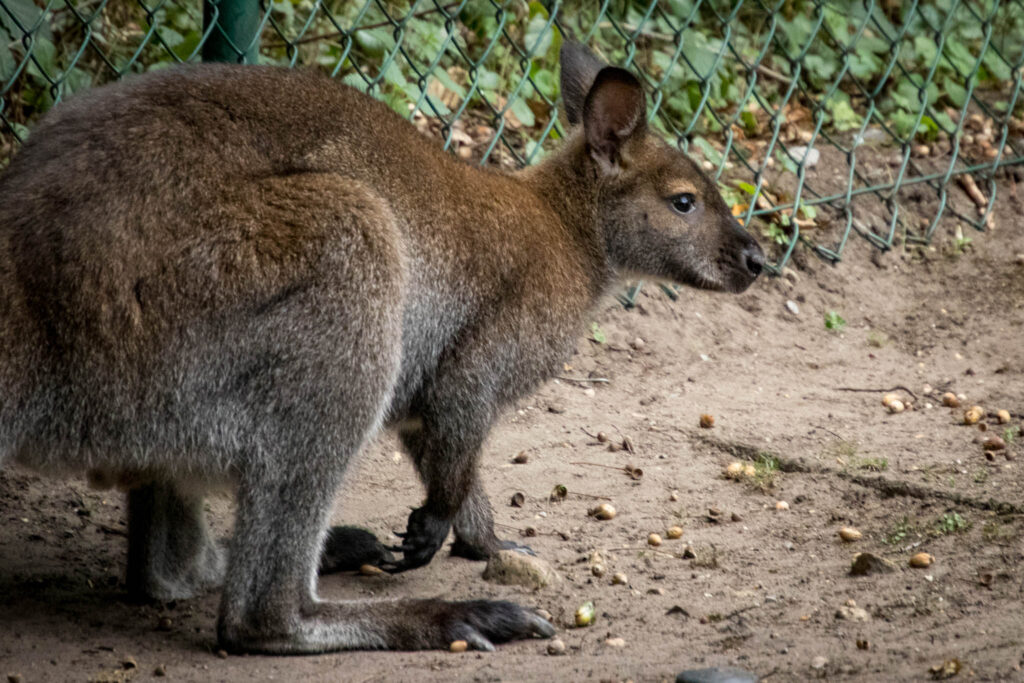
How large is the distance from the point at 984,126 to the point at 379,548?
527 centimetres

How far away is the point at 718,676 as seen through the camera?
2.81 m

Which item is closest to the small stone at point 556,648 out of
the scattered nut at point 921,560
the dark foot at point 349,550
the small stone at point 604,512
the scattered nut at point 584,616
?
the scattered nut at point 584,616

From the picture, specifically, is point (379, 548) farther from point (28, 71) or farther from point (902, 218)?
point (902, 218)

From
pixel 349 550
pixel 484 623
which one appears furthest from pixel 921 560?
pixel 349 550

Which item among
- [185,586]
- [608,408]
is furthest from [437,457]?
[608,408]

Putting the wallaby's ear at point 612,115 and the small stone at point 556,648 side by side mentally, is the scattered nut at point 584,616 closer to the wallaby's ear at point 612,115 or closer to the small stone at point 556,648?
the small stone at point 556,648

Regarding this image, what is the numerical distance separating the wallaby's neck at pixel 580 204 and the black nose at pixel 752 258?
1.64 feet

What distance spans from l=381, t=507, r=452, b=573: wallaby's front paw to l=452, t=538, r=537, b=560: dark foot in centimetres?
28

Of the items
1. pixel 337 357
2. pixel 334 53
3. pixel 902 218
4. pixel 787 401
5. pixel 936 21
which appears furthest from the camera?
pixel 936 21

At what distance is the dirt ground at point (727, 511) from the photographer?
3.11 metres

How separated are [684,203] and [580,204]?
1.21ft

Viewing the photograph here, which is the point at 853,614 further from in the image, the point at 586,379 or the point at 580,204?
the point at 586,379

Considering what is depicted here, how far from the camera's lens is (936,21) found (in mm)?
7312

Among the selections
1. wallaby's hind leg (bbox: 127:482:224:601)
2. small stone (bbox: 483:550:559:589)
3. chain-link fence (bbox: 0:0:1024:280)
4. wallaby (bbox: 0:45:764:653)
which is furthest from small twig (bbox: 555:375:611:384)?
wallaby's hind leg (bbox: 127:482:224:601)
